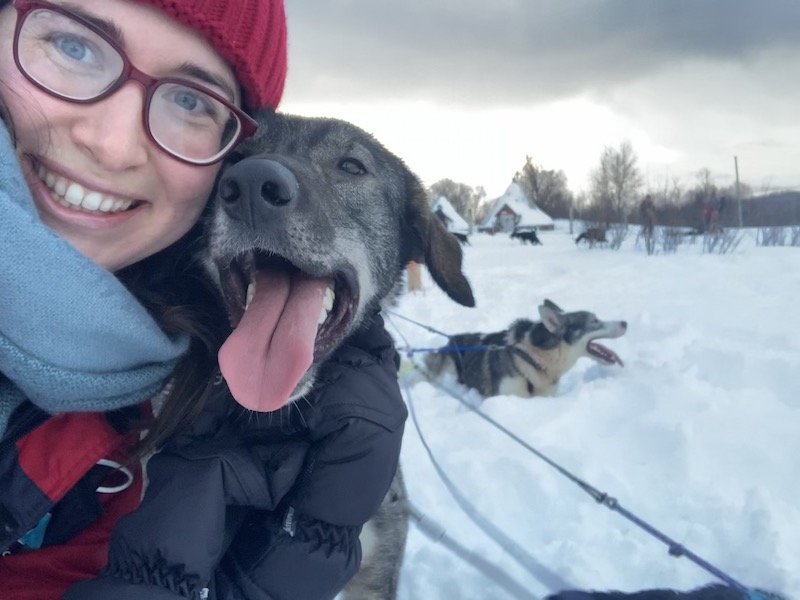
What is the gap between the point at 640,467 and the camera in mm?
3559

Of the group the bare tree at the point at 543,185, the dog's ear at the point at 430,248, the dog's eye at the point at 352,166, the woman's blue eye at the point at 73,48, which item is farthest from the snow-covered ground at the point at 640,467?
the bare tree at the point at 543,185

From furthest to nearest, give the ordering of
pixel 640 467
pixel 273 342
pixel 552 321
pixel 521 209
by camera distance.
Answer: pixel 521 209, pixel 552 321, pixel 640 467, pixel 273 342

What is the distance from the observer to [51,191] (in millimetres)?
1487

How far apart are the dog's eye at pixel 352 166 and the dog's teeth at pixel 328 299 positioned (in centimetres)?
56

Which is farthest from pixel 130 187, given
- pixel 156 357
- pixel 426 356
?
pixel 426 356

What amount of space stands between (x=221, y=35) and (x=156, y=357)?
87cm

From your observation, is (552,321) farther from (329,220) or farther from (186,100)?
(186,100)

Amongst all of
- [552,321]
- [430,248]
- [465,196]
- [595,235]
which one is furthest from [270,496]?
[465,196]

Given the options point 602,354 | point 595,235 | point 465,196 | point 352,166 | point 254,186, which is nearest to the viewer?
point 254,186

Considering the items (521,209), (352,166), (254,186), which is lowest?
(254,186)

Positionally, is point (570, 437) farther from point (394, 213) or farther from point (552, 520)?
point (394, 213)

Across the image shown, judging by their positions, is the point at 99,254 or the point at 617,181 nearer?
the point at 99,254

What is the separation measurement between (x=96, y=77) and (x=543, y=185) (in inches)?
2393

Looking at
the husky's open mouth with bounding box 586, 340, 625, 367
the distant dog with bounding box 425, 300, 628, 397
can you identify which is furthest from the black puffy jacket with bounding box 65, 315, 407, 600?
the husky's open mouth with bounding box 586, 340, 625, 367
